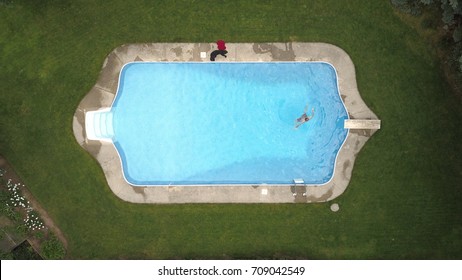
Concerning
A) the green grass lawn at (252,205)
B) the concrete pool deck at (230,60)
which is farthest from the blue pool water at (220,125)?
the green grass lawn at (252,205)

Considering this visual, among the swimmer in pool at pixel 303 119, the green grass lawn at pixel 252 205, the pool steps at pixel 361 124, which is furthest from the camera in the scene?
the swimmer in pool at pixel 303 119

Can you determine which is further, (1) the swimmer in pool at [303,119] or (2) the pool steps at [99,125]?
(1) the swimmer in pool at [303,119]

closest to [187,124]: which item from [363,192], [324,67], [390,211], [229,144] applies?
[229,144]

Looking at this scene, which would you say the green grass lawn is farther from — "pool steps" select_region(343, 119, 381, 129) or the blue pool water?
the blue pool water

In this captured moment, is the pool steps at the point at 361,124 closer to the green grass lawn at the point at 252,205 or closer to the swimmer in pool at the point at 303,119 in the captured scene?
the green grass lawn at the point at 252,205

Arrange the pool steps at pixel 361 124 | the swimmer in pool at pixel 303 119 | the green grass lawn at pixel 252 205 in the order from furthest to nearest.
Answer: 1. the swimmer in pool at pixel 303 119
2. the green grass lawn at pixel 252 205
3. the pool steps at pixel 361 124

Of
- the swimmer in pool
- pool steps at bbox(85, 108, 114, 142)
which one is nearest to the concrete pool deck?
pool steps at bbox(85, 108, 114, 142)
